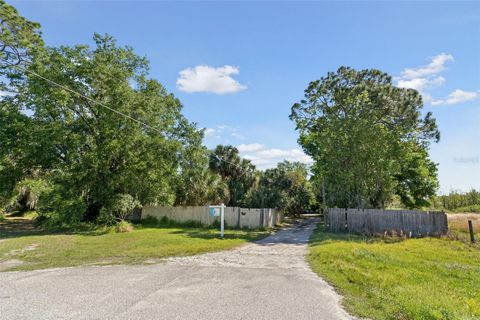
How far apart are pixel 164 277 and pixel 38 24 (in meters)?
22.5

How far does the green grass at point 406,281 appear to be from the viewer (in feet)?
15.9

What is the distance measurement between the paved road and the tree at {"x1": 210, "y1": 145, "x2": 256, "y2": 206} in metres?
20.0

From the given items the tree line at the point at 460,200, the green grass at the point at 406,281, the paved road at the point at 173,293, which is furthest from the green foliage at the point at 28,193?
the tree line at the point at 460,200

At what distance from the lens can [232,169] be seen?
29.4 meters

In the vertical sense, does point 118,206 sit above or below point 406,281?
above

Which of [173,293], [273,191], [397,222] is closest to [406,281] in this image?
[173,293]

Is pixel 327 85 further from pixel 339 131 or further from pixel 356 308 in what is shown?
pixel 356 308

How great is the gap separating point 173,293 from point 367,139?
1691cm

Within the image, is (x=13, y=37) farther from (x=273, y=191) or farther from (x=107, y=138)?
(x=273, y=191)

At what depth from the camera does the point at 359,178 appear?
19344 mm

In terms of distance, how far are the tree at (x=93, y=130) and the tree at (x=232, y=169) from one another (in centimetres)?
785

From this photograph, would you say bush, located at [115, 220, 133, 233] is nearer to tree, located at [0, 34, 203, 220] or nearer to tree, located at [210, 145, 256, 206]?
tree, located at [0, 34, 203, 220]

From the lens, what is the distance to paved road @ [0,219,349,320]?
475 cm

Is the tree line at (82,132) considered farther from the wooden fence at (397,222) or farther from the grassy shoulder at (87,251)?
the wooden fence at (397,222)
